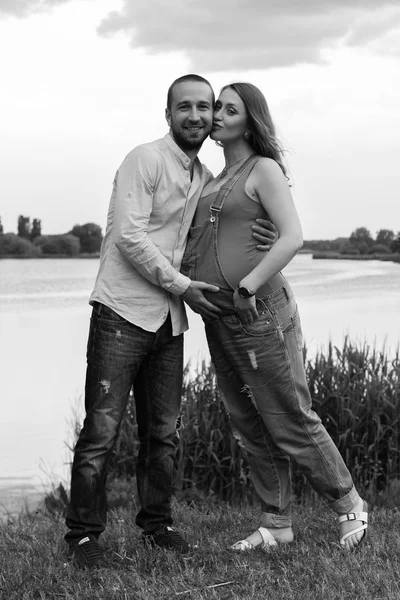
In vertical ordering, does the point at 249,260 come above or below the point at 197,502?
above

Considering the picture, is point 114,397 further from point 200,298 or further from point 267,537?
point 267,537

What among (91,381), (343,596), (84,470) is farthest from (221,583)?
(91,381)

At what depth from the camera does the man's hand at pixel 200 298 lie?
3330 mm

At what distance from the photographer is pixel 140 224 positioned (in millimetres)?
3264

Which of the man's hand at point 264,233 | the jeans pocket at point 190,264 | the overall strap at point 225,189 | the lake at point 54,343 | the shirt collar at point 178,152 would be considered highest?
the shirt collar at point 178,152

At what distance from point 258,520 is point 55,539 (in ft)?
3.42

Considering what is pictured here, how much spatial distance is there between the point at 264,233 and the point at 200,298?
0.39 m

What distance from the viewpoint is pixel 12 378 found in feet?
40.2

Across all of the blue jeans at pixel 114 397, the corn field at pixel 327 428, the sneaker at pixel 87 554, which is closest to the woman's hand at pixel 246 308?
the blue jeans at pixel 114 397

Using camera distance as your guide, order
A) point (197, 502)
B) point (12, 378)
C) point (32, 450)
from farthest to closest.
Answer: point (12, 378)
point (32, 450)
point (197, 502)

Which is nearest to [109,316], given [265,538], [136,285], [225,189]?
[136,285]

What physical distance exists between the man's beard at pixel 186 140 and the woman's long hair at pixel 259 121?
0.20m

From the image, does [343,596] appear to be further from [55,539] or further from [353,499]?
[55,539]

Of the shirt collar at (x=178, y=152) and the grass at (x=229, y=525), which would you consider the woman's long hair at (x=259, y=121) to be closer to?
the shirt collar at (x=178, y=152)
